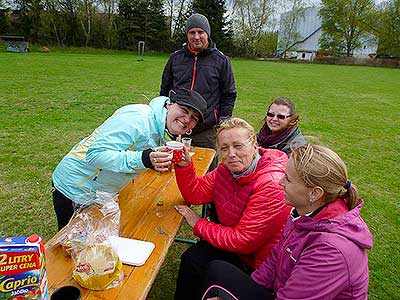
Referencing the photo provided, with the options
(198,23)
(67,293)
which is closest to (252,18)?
(198,23)

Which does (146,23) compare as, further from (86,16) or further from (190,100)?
(190,100)

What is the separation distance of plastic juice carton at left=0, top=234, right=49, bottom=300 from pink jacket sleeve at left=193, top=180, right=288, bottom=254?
3.97 feet

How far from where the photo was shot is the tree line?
1331 inches

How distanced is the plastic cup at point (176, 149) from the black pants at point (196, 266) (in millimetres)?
667

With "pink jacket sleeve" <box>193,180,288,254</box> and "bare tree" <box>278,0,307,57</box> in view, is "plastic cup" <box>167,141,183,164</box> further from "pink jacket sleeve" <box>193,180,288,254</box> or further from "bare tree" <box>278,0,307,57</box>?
"bare tree" <box>278,0,307,57</box>

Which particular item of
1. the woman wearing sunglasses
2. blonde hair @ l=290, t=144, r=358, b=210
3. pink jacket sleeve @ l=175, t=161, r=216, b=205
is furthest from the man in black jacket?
blonde hair @ l=290, t=144, r=358, b=210

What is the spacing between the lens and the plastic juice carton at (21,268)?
3.80 ft

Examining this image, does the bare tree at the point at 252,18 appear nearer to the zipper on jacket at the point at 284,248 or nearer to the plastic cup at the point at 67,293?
the zipper on jacket at the point at 284,248

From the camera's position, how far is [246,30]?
44.7 m

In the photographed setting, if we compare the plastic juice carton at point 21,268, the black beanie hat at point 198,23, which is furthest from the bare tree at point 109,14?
the plastic juice carton at point 21,268

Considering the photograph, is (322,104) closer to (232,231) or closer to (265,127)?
(265,127)

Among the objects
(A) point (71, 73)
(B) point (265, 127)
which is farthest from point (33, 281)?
(A) point (71, 73)

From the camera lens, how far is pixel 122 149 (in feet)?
6.95

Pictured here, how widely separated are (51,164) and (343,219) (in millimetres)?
4962
